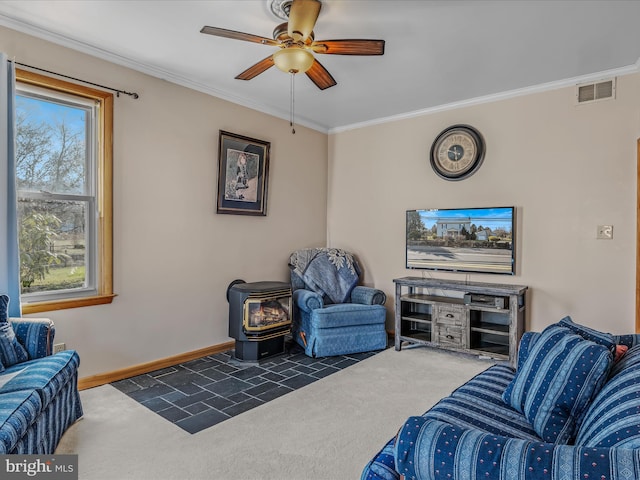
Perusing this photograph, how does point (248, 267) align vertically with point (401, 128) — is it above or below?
below

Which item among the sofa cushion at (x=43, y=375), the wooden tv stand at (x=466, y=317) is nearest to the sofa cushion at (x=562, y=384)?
the wooden tv stand at (x=466, y=317)

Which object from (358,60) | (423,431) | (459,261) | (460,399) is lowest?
(460,399)

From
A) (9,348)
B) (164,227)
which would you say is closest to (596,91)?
→ (164,227)

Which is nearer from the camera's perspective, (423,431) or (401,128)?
(423,431)

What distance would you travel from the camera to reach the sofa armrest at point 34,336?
2424 millimetres

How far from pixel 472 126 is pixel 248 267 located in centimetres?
286

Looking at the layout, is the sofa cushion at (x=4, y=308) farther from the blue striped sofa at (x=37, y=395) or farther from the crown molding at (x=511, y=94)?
the crown molding at (x=511, y=94)

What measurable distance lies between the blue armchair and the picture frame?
85 centimetres

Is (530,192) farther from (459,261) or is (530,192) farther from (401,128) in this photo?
(401,128)

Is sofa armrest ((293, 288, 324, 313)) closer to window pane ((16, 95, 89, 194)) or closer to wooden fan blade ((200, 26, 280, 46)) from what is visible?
window pane ((16, 95, 89, 194))

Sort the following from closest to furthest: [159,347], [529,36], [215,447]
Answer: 1. [215,447]
2. [529,36]
3. [159,347]

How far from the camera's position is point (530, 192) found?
3.86 meters

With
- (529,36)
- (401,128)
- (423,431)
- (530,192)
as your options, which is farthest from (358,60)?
(423,431)

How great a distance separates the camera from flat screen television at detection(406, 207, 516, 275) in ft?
12.9
